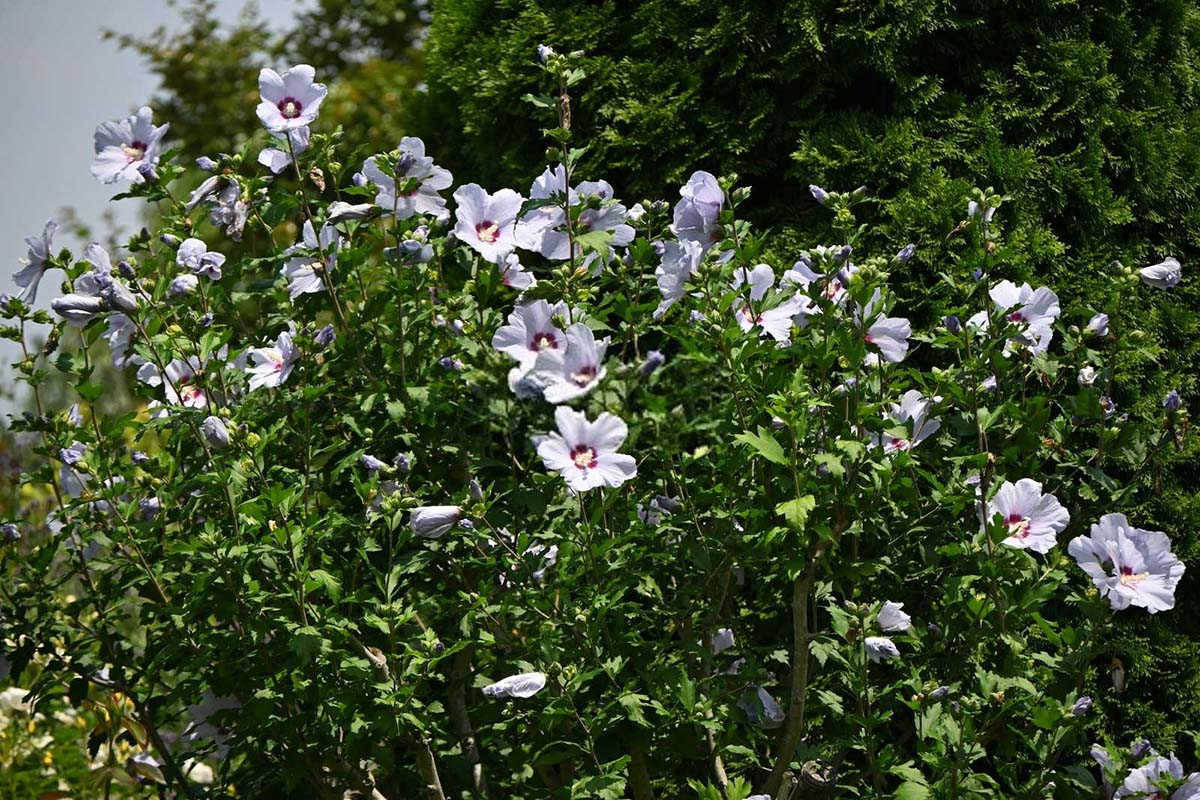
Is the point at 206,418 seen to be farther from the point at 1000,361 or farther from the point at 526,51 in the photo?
the point at 526,51

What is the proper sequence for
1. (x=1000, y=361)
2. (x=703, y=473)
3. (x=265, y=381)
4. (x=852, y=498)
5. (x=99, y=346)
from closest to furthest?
1. (x=852, y=498)
2. (x=1000, y=361)
3. (x=265, y=381)
4. (x=703, y=473)
5. (x=99, y=346)

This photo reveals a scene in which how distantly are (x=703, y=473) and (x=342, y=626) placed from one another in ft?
2.97

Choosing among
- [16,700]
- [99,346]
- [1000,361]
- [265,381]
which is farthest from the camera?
[99,346]

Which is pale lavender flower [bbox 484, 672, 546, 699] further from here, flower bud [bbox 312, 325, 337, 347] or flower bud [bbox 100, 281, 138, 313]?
flower bud [bbox 100, 281, 138, 313]

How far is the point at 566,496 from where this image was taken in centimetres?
245

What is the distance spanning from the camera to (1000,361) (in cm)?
227

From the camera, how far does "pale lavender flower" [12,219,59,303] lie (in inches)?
98.1

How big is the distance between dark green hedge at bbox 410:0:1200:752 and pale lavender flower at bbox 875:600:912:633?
107 centimetres

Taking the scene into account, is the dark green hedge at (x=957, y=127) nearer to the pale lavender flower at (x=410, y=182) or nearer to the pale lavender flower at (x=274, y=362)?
the pale lavender flower at (x=410, y=182)

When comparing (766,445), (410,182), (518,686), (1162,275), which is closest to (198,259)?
(410,182)

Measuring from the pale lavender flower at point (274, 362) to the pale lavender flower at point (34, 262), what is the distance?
460 mm

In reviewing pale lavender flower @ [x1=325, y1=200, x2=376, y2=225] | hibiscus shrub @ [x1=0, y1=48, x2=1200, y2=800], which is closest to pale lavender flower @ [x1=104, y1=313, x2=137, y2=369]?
hibiscus shrub @ [x1=0, y1=48, x2=1200, y2=800]

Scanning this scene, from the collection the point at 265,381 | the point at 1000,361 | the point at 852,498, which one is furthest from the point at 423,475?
the point at 1000,361

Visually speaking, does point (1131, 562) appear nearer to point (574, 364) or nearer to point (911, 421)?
point (911, 421)
